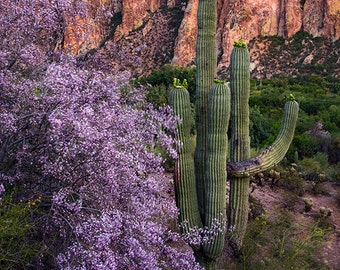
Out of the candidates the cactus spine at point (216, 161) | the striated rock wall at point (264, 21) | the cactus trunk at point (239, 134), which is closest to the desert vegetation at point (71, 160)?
the cactus spine at point (216, 161)

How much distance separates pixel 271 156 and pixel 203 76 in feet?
5.09

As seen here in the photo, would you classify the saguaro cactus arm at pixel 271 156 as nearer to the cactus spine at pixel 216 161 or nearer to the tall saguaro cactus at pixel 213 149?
the tall saguaro cactus at pixel 213 149

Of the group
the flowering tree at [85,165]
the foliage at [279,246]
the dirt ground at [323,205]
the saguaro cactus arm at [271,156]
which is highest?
the flowering tree at [85,165]

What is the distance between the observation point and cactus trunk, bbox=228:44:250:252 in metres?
5.62

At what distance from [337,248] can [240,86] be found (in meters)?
3.28

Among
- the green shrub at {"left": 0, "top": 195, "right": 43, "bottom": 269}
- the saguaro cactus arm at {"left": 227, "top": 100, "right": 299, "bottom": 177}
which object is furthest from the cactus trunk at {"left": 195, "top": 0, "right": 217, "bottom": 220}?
the green shrub at {"left": 0, "top": 195, "right": 43, "bottom": 269}

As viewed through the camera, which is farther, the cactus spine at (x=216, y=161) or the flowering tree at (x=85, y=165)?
the cactus spine at (x=216, y=161)

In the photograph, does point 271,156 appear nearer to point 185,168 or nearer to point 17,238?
point 185,168

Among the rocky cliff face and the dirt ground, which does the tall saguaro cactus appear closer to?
the dirt ground

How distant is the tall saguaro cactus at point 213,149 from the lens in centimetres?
514

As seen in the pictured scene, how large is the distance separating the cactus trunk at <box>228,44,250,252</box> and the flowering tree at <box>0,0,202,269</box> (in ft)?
6.55

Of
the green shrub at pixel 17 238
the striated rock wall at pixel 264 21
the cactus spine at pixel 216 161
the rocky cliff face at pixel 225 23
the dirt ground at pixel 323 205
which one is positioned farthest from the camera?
the striated rock wall at pixel 264 21

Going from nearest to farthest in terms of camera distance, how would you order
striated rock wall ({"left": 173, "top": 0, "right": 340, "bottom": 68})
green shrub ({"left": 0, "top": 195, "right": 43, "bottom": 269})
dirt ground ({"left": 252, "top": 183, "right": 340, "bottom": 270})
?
A: green shrub ({"left": 0, "top": 195, "right": 43, "bottom": 269}) < dirt ground ({"left": 252, "top": 183, "right": 340, "bottom": 270}) < striated rock wall ({"left": 173, "top": 0, "right": 340, "bottom": 68})

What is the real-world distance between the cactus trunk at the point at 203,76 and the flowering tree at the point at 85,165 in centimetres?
171
